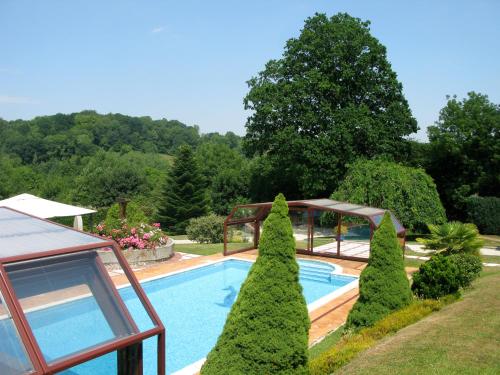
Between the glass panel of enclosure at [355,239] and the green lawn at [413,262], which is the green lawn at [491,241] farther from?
the glass panel of enclosure at [355,239]

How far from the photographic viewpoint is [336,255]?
16.4m

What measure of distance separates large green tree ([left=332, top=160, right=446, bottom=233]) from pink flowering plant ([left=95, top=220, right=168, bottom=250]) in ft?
36.7

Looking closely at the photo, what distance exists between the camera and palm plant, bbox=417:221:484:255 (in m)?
12.3

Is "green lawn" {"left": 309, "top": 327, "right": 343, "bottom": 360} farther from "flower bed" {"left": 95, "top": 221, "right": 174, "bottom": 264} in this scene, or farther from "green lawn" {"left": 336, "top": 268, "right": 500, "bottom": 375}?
"flower bed" {"left": 95, "top": 221, "right": 174, "bottom": 264}

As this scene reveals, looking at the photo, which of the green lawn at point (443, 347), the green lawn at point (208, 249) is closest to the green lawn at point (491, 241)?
the green lawn at point (208, 249)

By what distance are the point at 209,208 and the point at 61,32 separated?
2259 cm

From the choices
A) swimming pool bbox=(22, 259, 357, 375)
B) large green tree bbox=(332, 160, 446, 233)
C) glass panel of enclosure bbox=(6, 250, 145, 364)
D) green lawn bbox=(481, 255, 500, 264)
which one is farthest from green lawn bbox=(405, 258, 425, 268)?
glass panel of enclosure bbox=(6, 250, 145, 364)

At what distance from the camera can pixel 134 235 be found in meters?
14.9

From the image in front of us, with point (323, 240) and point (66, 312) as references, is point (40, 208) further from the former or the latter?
point (66, 312)

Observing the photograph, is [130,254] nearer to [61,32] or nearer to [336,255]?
[336,255]

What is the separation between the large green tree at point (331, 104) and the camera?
25.2 meters

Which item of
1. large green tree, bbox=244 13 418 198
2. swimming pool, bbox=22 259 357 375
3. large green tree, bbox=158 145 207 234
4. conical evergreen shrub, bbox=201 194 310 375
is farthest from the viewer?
large green tree, bbox=158 145 207 234

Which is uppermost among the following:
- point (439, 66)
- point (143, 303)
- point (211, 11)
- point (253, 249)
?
point (211, 11)

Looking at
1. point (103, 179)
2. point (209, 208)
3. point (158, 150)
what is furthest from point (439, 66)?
point (158, 150)
